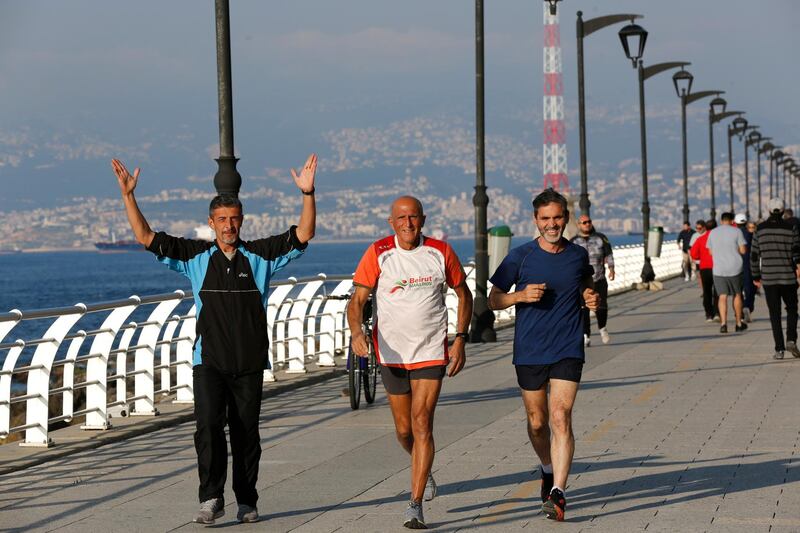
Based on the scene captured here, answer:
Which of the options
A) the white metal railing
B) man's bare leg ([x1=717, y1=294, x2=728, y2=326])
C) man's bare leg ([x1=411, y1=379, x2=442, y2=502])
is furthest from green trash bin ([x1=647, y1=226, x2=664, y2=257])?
man's bare leg ([x1=411, y1=379, x2=442, y2=502])

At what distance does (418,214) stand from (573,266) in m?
0.90

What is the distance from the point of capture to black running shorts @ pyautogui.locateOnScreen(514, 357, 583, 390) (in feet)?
27.9

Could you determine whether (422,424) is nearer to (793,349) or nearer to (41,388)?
(41,388)

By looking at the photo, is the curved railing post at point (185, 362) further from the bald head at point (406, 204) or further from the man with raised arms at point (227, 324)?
the bald head at point (406, 204)

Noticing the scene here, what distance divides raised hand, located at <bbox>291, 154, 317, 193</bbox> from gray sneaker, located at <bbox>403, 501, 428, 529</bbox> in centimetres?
176

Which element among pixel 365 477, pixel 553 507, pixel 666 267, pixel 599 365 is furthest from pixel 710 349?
pixel 666 267

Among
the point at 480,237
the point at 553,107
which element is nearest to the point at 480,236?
the point at 480,237

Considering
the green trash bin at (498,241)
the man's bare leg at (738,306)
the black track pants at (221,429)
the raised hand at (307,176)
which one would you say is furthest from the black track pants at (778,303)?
the black track pants at (221,429)

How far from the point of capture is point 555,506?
8.27 m

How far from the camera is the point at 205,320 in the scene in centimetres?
841

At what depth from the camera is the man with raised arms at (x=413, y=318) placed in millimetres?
8430

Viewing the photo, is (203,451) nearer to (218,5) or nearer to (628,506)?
(628,506)

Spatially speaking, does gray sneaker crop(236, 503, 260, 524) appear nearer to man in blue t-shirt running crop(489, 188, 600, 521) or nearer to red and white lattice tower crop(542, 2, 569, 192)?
man in blue t-shirt running crop(489, 188, 600, 521)

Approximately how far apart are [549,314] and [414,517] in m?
1.35
